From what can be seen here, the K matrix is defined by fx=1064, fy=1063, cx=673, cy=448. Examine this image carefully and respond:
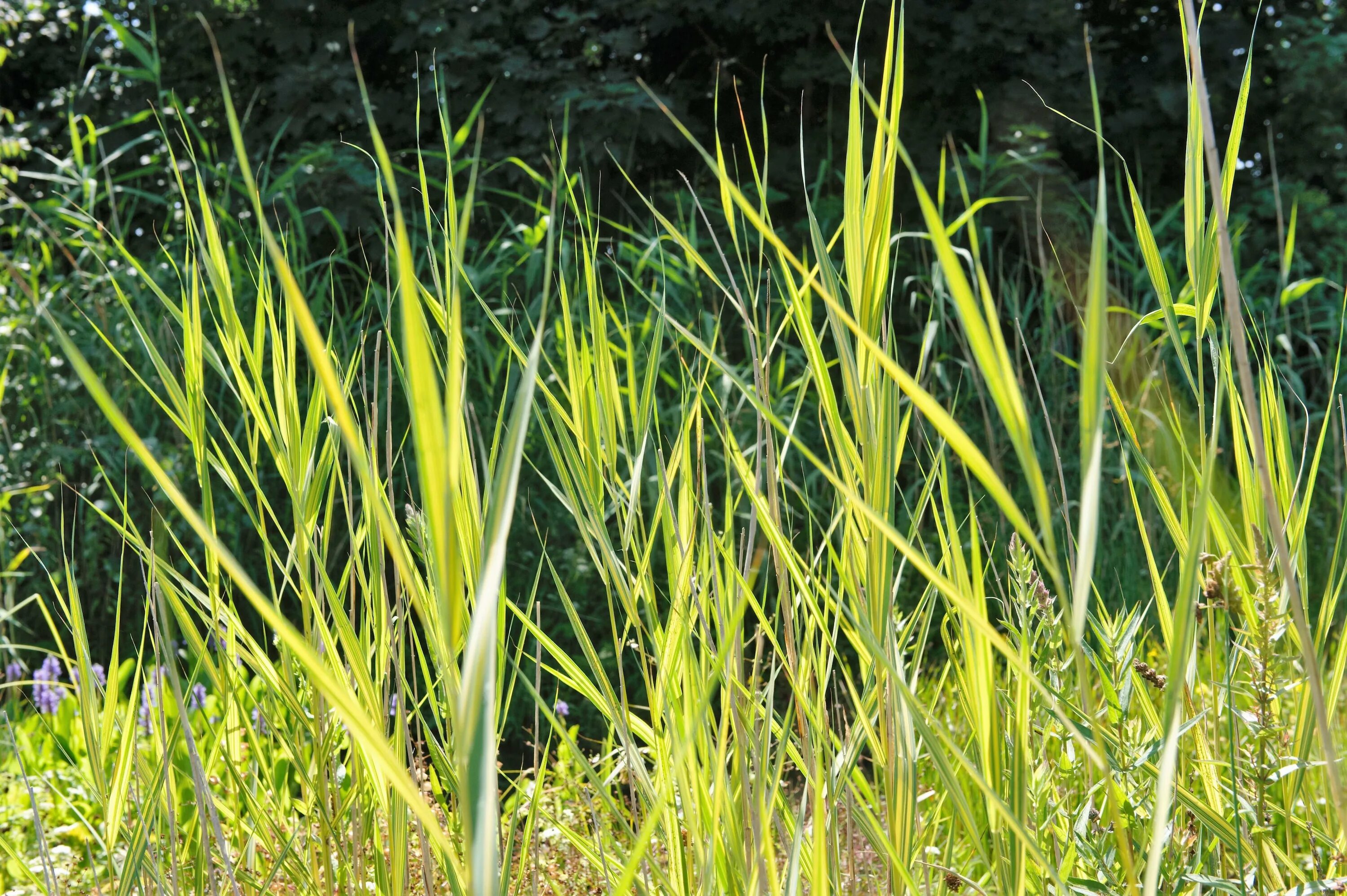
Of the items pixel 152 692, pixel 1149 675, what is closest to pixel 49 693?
pixel 152 692

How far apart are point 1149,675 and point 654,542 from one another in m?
0.52

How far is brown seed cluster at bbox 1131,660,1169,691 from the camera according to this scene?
0.82 m

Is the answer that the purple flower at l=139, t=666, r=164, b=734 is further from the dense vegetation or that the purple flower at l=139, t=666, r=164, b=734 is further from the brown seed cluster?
the brown seed cluster

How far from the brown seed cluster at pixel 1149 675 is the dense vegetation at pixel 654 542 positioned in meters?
0.02

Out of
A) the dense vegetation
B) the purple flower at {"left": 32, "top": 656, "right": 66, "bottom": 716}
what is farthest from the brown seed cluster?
the purple flower at {"left": 32, "top": 656, "right": 66, "bottom": 716}

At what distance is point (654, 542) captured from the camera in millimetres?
1176

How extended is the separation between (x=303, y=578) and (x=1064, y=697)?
56 centimetres

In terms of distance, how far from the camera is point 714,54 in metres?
4.99

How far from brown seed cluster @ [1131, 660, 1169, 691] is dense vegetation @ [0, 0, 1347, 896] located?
0.07ft

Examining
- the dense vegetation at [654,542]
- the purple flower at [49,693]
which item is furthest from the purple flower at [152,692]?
the purple flower at [49,693]

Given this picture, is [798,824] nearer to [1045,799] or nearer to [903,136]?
[1045,799]

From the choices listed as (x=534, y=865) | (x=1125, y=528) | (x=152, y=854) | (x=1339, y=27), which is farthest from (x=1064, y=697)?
(x=1339, y=27)

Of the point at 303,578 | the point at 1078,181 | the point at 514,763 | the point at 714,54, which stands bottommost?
the point at 514,763

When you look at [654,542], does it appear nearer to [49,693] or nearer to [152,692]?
[152,692]
